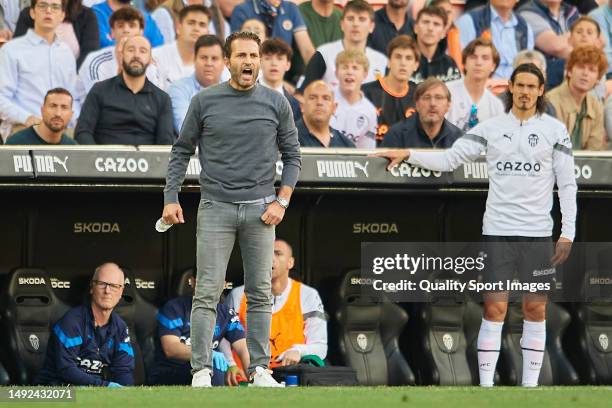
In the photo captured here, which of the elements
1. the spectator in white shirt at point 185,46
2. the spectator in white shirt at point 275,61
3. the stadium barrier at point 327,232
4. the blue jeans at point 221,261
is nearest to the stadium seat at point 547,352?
the stadium barrier at point 327,232

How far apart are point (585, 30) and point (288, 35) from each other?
9.00 ft

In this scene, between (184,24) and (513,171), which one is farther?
(184,24)

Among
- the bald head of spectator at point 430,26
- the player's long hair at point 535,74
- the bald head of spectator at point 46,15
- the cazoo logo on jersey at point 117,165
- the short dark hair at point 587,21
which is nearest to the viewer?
the player's long hair at point 535,74

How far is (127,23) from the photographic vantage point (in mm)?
11109

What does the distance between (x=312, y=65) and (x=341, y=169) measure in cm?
205

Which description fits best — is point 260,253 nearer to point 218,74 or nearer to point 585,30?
point 218,74

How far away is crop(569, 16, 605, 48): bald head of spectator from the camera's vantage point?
1247cm

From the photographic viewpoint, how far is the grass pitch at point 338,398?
20.3 ft

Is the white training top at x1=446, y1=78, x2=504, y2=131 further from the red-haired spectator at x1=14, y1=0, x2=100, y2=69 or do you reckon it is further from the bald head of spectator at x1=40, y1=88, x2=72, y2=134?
the bald head of spectator at x1=40, y1=88, x2=72, y2=134

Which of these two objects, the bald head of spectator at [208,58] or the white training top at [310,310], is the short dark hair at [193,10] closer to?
the bald head of spectator at [208,58]

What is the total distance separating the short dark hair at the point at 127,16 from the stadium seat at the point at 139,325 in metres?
2.12

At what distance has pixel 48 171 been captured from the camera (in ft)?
30.5

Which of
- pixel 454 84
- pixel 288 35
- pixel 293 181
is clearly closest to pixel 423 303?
pixel 454 84

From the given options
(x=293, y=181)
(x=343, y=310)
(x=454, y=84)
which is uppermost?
(x=454, y=84)
